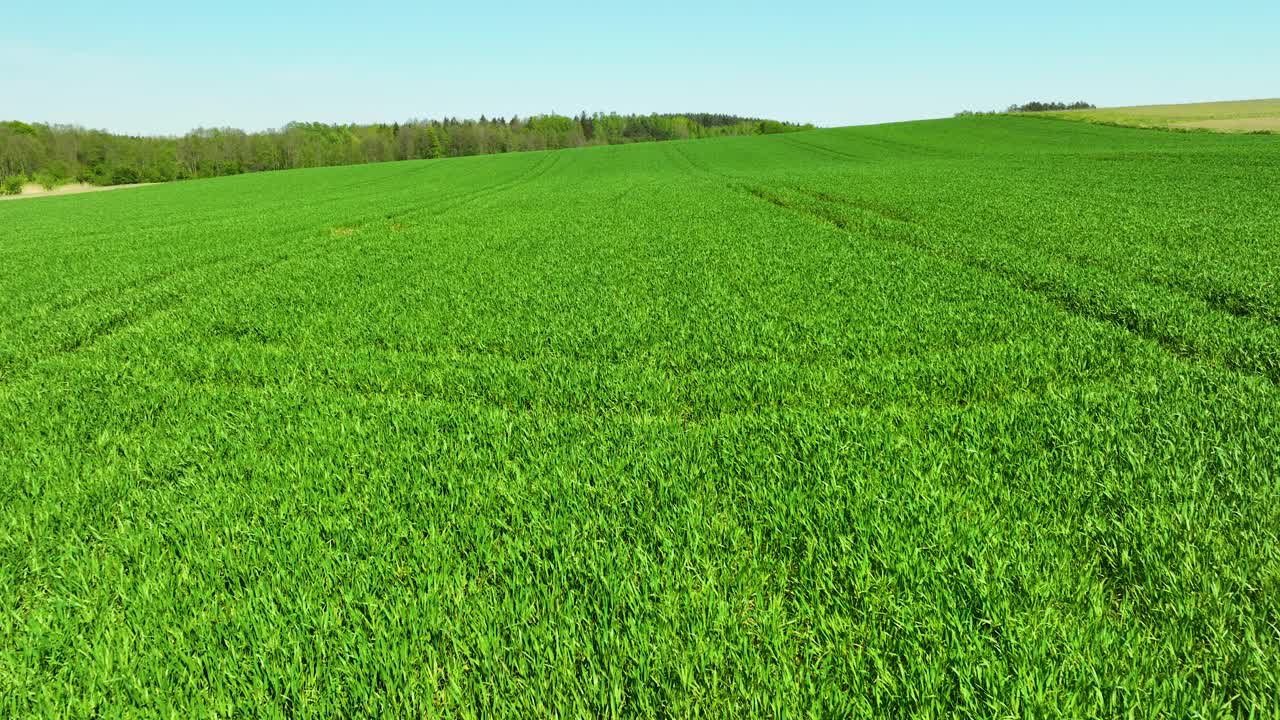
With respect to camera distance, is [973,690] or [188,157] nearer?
[973,690]

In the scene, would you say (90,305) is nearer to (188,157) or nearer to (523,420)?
(523,420)

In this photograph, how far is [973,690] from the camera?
2.37 meters

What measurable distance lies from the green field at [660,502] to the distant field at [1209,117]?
7947 cm

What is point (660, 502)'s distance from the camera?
3.87m

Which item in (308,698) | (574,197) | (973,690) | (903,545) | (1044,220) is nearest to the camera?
(973,690)

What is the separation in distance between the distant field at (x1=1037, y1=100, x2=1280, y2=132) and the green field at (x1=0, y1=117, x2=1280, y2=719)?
79466 millimetres

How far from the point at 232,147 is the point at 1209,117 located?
538 feet

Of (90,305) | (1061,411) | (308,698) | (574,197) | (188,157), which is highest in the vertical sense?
(188,157)

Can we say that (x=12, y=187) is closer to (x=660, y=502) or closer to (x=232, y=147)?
(x=232, y=147)

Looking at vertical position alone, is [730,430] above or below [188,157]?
below

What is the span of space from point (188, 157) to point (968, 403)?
151m

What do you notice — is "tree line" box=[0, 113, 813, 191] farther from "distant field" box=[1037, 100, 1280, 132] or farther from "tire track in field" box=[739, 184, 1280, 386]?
"tire track in field" box=[739, 184, 1280, 386]

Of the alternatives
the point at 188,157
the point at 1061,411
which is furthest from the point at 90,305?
the point at 188,157

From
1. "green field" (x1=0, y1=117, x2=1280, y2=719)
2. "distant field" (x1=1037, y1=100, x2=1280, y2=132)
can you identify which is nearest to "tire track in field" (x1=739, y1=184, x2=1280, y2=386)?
"green field" (x1=0, y1=117, x2=1280, y2=719)
